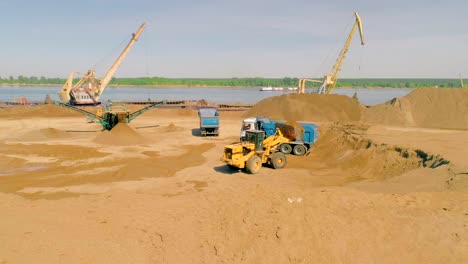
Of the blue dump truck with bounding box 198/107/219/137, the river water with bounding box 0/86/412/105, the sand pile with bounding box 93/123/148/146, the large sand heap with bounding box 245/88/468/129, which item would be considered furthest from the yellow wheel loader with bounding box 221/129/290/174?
the river water with bounding box 0/86/412/105

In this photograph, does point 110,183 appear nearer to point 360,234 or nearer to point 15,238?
point 15,238

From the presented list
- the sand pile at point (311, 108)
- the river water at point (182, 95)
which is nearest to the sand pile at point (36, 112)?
the sand pile at point (311, 108)

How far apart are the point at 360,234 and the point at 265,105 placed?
3633cm

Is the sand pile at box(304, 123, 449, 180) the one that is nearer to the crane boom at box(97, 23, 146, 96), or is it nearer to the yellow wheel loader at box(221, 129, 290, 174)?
the yellow wheel loader at box(221, 129, 290, 174)

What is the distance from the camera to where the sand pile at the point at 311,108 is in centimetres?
4061

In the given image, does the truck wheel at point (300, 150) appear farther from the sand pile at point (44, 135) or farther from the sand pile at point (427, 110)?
the sand pile at point (44, 135)

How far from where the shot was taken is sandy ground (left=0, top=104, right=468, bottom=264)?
28.0 feet

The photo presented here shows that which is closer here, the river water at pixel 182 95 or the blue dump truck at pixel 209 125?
the blue dump truck at pixel 209 125

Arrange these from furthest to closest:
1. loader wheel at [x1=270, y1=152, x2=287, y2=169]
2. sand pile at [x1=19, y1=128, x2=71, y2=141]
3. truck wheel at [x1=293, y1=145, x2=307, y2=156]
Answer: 1. sand pile at [x1=19, y1=128, x2=71, y2=141]
2. truck wheel at [x1=293, y1=145, x2=307, y2=156]
3. loader wheel at [x1=270, y1=152, x2=287, y2=169]

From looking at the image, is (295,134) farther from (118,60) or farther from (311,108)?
(118,60)

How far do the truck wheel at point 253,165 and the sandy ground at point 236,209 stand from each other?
17.9 inches

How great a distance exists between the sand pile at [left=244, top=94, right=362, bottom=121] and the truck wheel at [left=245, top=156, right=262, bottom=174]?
76.0ft

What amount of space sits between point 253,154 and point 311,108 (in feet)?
84.5

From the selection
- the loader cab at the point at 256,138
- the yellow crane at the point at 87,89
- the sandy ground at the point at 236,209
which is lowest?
the sandy ground at the point at 236,209
